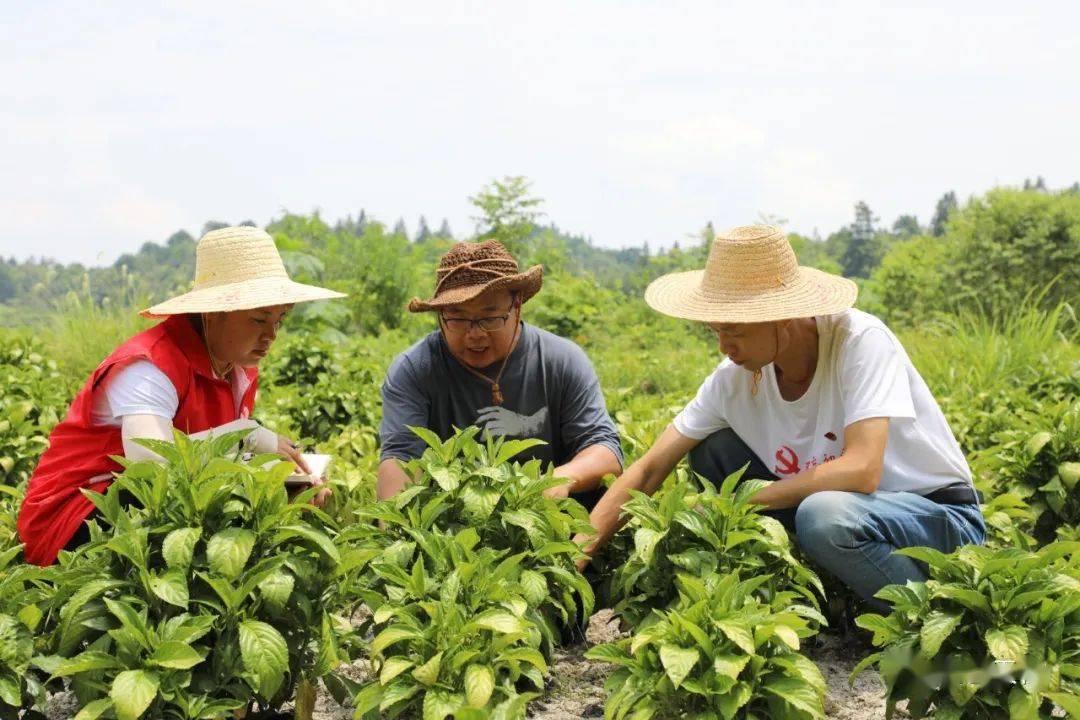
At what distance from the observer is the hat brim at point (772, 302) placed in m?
3.18

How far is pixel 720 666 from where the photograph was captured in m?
2.40

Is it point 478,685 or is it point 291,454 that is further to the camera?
point 291,454

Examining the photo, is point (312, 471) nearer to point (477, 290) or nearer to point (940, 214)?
point (477, 290)

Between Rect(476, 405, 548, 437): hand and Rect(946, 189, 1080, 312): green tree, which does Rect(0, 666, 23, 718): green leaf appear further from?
Rect(946, 189, 1080, 312): green tree

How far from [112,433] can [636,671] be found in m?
1.70

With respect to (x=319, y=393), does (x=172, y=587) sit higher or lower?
higher

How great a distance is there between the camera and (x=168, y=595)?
2400 mm

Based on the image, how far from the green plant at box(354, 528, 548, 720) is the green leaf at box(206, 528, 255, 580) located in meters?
0.33

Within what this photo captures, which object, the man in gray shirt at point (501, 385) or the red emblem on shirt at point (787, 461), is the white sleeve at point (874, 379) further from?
the man in gray shirt at point (501, 385)

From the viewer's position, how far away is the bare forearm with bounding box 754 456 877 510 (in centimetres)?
310

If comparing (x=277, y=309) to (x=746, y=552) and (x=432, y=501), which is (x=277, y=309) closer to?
(x=432, y=501)

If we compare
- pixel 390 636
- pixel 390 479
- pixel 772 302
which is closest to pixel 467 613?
pixel 390 636

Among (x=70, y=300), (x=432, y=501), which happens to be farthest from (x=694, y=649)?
(x=70, y=300)

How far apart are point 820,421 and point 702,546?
0.68 metres
